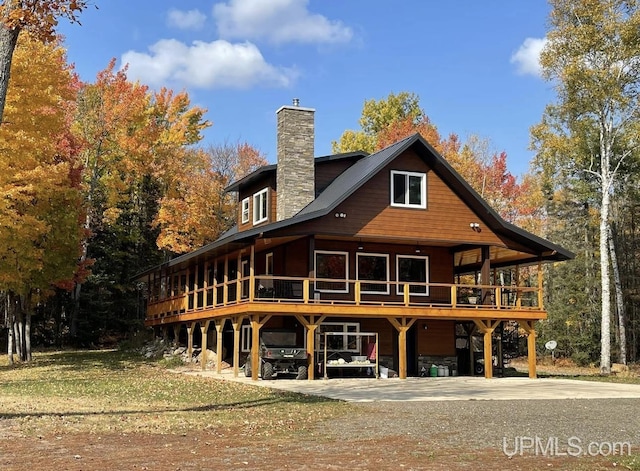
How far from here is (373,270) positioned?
78.5 feet

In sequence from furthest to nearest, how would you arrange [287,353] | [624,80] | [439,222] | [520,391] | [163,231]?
[163,231]
[624,80]
[439,222]
[287,353]
[520,391]

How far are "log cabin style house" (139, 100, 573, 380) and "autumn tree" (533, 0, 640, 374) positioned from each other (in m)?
4.86

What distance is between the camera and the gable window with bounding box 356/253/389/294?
23.7m

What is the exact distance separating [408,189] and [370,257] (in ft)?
9.10

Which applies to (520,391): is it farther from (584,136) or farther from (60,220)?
(60,220)

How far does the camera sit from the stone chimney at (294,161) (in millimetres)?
23812

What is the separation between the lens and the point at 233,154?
142 ft

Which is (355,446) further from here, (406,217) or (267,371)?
(406,217)

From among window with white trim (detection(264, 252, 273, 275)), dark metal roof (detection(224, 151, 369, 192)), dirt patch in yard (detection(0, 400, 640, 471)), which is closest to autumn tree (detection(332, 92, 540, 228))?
dark metal roof (detection(224, 151, 369, 192))

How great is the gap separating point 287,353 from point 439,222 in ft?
23.2

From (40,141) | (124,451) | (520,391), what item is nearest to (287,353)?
(520,391)

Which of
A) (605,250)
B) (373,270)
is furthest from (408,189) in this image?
(605,250)

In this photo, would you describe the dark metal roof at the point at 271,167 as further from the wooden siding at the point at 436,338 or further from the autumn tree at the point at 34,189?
the wooden siding at the point at 436,338

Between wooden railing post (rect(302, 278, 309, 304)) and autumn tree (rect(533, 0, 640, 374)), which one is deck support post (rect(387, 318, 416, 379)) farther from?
autumn tree (rect(533, 0, 640, 374))
